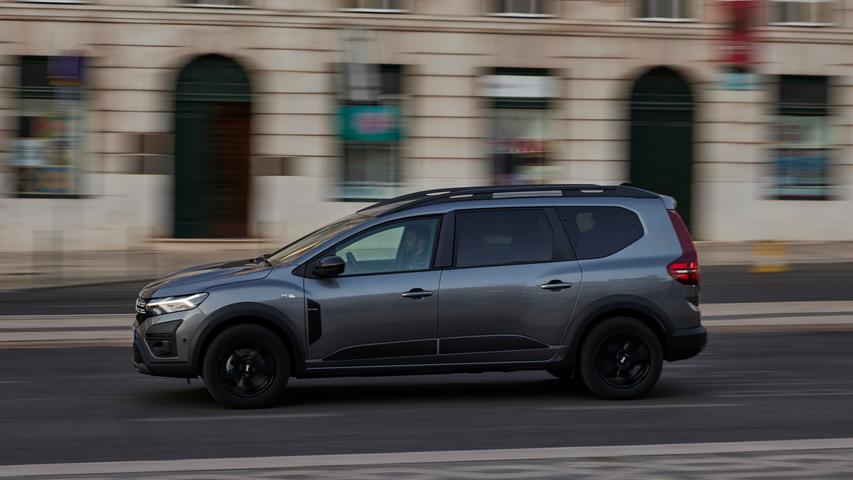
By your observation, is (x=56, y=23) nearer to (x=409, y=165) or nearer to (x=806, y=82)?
(x=409, y=165)

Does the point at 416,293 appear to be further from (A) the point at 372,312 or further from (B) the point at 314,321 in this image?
(B) the point at 314,321

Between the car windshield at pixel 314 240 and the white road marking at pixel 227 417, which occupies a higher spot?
the car windshield at pixel 314 240

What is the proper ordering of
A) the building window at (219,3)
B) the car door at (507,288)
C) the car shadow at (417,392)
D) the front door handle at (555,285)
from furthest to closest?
the building window at (219,3) < the car shadow at (417,392) < the front door handle at (555,285) < the car door at (507,288)

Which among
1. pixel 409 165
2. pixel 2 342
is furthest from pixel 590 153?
pixel 2 342

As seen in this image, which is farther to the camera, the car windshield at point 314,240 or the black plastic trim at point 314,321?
the car windshield at point 314,240

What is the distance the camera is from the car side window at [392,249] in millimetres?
9180

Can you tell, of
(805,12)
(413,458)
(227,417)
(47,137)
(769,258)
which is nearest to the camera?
(413,458)

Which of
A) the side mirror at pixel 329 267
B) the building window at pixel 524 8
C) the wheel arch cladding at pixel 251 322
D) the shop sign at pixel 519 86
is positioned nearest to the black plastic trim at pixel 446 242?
the side mirror at pixel 329 267

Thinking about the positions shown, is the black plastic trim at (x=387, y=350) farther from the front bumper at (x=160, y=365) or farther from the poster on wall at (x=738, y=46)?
the poster on wall at (x=738, y=46)

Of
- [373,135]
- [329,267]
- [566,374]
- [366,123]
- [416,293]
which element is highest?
[366,123]

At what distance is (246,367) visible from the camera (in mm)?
9109

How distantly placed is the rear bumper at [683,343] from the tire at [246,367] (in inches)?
109

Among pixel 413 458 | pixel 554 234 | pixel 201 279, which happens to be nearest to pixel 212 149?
pixel 201 279

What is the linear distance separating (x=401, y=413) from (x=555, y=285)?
1.43 m
